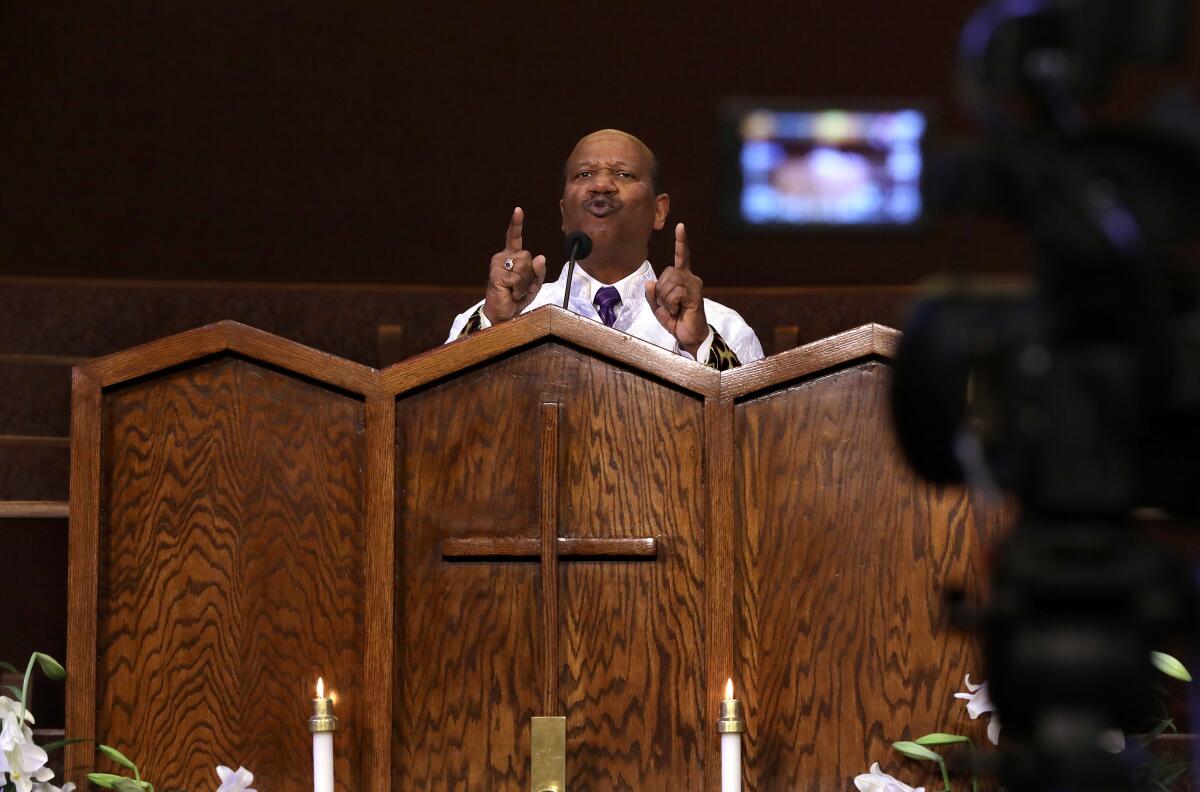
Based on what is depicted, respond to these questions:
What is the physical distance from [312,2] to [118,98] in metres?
0.65

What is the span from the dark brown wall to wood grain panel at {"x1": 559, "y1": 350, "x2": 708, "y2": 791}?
9.34 feet

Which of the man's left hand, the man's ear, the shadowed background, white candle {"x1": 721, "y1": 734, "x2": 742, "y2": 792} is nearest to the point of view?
white candle {"x1": 721, "y1": 734, "x2": 742, "y2": 792}

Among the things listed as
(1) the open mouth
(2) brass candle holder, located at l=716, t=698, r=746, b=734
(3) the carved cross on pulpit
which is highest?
(1) the open mouth

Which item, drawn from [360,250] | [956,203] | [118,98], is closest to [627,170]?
[360,250]

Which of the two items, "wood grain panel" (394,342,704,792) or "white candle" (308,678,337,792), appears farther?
"wood grain panel" (394,342,704,792)

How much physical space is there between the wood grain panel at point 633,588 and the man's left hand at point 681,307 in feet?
2.43

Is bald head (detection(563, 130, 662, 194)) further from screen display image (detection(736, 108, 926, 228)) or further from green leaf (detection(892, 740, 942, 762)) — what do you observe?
green leaf (detection(892, 740, 942, 762))

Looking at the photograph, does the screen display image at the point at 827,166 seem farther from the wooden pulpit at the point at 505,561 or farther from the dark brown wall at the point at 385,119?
the wooden pulpit at the point at 505,561

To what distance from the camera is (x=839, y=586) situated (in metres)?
2.57

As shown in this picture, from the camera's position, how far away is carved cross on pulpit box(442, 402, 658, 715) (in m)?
2.54

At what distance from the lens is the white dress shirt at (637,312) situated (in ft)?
13.0

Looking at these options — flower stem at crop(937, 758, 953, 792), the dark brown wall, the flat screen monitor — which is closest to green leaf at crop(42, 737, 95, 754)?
flower stem at crop(937, 758, 953, 792)

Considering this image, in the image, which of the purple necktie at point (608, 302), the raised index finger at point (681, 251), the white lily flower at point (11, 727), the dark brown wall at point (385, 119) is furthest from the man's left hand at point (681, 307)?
the dark brown wall at point (385, 119)

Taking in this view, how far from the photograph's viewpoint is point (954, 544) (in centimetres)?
258
